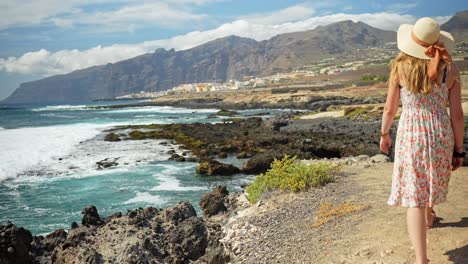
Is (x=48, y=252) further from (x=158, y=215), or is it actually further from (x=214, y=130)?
(x=214, y=130)

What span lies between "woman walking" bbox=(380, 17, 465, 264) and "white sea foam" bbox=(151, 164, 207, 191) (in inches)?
522

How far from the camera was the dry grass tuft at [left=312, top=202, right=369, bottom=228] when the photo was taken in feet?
23.3

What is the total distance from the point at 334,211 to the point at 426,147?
3.49m

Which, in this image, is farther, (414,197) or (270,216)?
(270,216)

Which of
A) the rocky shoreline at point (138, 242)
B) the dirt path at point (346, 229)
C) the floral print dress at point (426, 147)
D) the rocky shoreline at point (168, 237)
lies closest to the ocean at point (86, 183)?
the rocky shoreline at point (168, 237)

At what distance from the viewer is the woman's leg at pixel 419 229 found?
161 inches

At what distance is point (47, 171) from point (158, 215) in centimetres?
1432

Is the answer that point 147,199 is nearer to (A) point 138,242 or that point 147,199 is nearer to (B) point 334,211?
(A) point 138,242

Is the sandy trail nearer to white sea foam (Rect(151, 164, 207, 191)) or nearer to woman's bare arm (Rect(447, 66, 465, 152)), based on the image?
woman's bare arm (Rect(447, 66, 465, 152))

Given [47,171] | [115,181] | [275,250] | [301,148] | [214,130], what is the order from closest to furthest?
[275,250] < [115,181] < [47,171] < [301,148] < [214,130]

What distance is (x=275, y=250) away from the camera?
6688 millimetres

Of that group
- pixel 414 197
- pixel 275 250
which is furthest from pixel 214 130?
pixel 414 197

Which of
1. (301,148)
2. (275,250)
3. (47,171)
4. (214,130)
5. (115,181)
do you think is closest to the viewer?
(275,250)

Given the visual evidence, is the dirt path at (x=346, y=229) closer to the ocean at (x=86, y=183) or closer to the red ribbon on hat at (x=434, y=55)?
the red ribbon on hat at (x=434, y=55)
